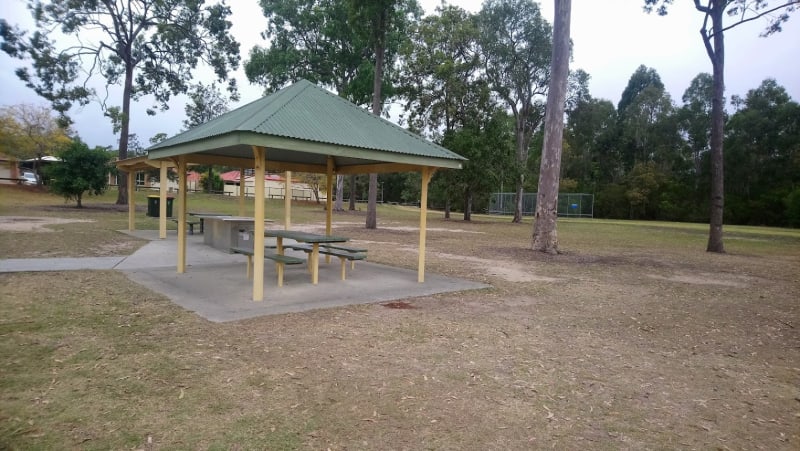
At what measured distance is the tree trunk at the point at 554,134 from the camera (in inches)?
518

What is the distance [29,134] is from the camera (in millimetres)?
39156

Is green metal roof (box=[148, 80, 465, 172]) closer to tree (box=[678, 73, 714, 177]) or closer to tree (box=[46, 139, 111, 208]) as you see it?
tree (box=[46, 139, 111, 208])

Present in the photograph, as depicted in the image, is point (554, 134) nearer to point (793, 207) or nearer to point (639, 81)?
point (793, 207)

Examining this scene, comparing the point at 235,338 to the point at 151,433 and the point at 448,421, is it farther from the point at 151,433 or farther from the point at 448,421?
the point at 448,421

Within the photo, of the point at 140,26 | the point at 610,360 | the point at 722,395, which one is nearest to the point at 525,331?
the point at 610,360

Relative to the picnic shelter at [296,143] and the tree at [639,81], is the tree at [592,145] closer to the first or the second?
the tree at [639,81]

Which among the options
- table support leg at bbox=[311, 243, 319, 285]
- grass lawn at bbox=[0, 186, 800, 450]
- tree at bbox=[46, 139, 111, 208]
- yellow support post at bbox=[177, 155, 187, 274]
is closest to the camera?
grass lawn at bbox=[0, 186, 800, 450]

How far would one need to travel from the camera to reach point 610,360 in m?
4.66

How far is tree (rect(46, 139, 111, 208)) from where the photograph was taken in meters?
22.1

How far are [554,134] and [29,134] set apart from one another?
44.3 metres

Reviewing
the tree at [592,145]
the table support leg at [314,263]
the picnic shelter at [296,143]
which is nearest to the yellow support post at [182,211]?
the picnic shelter at [296,143]

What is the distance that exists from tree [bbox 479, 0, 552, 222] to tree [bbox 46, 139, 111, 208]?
22522 millimetres

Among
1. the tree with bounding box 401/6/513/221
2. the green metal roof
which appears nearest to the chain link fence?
the tree with bounding box 401/6/513/221

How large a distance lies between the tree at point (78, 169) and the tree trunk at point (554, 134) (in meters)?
20.8
